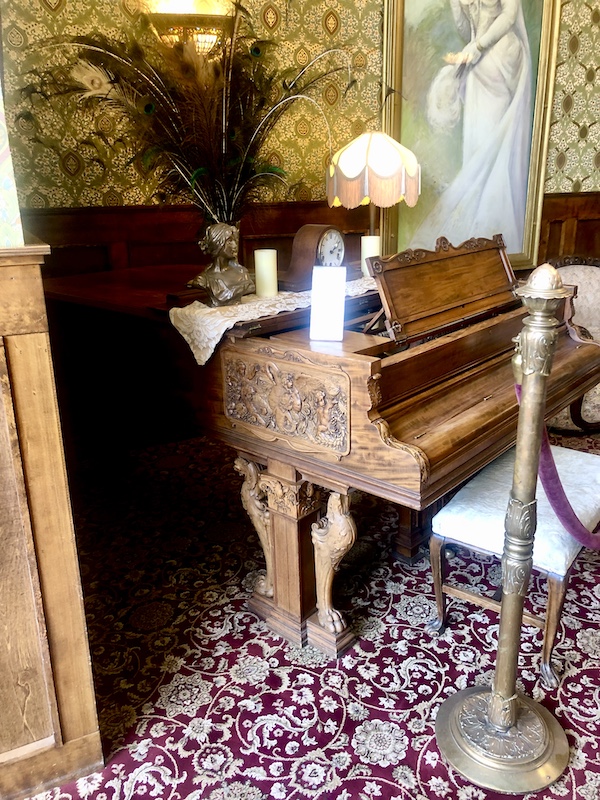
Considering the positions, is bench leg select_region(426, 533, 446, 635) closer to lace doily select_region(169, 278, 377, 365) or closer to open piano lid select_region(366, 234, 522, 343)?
open piano lid select_region(366, 234, 522, 343)

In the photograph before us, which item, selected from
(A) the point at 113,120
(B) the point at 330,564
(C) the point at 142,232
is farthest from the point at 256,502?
(A) the point at 113,120

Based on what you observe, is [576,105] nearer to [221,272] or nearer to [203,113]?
[203,113]

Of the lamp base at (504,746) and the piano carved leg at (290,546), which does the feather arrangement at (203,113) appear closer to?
the piano carved leg at (290,546)

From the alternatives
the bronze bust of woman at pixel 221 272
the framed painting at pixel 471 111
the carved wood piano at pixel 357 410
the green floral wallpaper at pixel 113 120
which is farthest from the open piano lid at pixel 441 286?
the framed painting at pixel 471 111

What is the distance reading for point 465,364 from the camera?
205 cm

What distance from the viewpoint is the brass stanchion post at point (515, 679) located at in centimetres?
135

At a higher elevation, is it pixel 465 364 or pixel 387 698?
pixel 465 364

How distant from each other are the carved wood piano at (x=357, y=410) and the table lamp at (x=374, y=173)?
11.5 inches

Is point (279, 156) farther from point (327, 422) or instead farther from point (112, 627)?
point (112, 627)

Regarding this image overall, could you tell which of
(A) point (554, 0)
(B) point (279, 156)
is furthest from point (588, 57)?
(B) point (279, 156)

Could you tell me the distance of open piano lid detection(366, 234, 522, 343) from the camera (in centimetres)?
188

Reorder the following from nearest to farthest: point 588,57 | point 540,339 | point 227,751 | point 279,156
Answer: point 540,339
point 227,751
point 279,156
point 588,57

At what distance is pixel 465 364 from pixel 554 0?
383 centimetres

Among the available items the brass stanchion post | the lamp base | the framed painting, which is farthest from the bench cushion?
the framed painting
